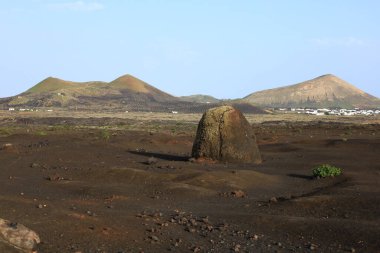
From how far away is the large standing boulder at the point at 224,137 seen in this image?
79.2 feet

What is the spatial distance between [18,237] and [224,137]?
1596cm

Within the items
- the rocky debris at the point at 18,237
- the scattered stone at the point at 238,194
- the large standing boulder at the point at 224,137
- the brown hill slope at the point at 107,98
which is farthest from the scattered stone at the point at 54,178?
the brown hill slope at the point at 107,98

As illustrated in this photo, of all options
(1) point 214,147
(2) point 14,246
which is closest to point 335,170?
(1) point 214,147

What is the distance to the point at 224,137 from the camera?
2419 centimetres

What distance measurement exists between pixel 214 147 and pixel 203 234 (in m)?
13.4

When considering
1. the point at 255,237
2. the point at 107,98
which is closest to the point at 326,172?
the point at 255,237

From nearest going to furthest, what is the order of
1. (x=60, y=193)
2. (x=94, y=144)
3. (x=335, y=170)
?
(x=60, y=193) → (x=335, y=170) → (x=94, y=144)

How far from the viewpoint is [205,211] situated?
14.0 metres

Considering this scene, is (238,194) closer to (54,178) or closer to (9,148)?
(54,178)

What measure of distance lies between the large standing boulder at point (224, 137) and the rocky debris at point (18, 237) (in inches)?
609

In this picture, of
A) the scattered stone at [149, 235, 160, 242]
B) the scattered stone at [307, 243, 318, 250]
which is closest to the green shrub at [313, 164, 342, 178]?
the scattered stone at [307, 243, 318, 250]

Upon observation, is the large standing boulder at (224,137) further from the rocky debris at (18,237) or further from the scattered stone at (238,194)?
the rocky debris at (18,237)

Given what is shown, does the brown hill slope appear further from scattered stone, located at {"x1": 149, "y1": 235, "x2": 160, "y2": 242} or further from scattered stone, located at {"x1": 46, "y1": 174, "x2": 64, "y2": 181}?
scattered stone, located at {"x1": 149, "y1": 235, "x2": 160, "y2": 242}

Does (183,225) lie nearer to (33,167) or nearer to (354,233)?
(354,233)
